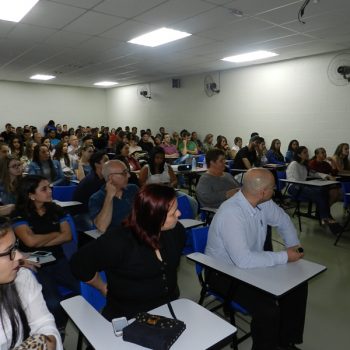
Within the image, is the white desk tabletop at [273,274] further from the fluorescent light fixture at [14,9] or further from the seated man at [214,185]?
the fluorescent light fixture at [14,9]

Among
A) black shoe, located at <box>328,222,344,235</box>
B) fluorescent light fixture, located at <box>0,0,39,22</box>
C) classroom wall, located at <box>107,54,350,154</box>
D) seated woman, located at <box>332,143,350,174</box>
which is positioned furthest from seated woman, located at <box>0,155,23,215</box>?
classroom wall, located at <box>107,54,350,154</box>

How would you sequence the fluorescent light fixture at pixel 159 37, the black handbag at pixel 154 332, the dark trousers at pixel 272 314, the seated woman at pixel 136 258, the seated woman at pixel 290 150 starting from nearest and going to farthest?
the black handbag at pixel 154 332 → the seated woman at pixel 136 258 → the dark trousers at pixel 272 314 → the fluorescent light fixture at pixel 159 37 → the seated woman at pixel 290 150

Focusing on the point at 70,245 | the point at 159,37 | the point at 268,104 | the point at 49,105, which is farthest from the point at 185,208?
the point at 49,105

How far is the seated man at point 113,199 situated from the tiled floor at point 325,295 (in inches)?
33.7

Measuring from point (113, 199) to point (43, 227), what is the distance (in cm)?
60

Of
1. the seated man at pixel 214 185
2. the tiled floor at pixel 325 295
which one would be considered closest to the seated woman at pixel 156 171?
the seated man at pixel 214 185

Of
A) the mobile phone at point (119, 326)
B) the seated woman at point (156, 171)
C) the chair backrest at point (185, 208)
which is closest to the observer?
the mobile phone at point (119, 326)

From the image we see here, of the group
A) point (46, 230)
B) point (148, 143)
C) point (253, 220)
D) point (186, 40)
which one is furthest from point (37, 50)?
point (253, 220)

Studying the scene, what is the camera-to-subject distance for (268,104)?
26.2ft

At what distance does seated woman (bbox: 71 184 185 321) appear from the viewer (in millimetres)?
1428

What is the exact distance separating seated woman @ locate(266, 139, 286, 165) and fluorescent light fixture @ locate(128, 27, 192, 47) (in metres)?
3.38

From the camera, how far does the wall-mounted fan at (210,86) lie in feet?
30.0

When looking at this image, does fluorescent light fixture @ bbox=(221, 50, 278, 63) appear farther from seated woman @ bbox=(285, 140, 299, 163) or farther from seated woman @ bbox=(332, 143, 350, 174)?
seated woman @ bbox=(332, 143, 350, 174)

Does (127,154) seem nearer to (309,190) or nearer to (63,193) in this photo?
(63,193)
